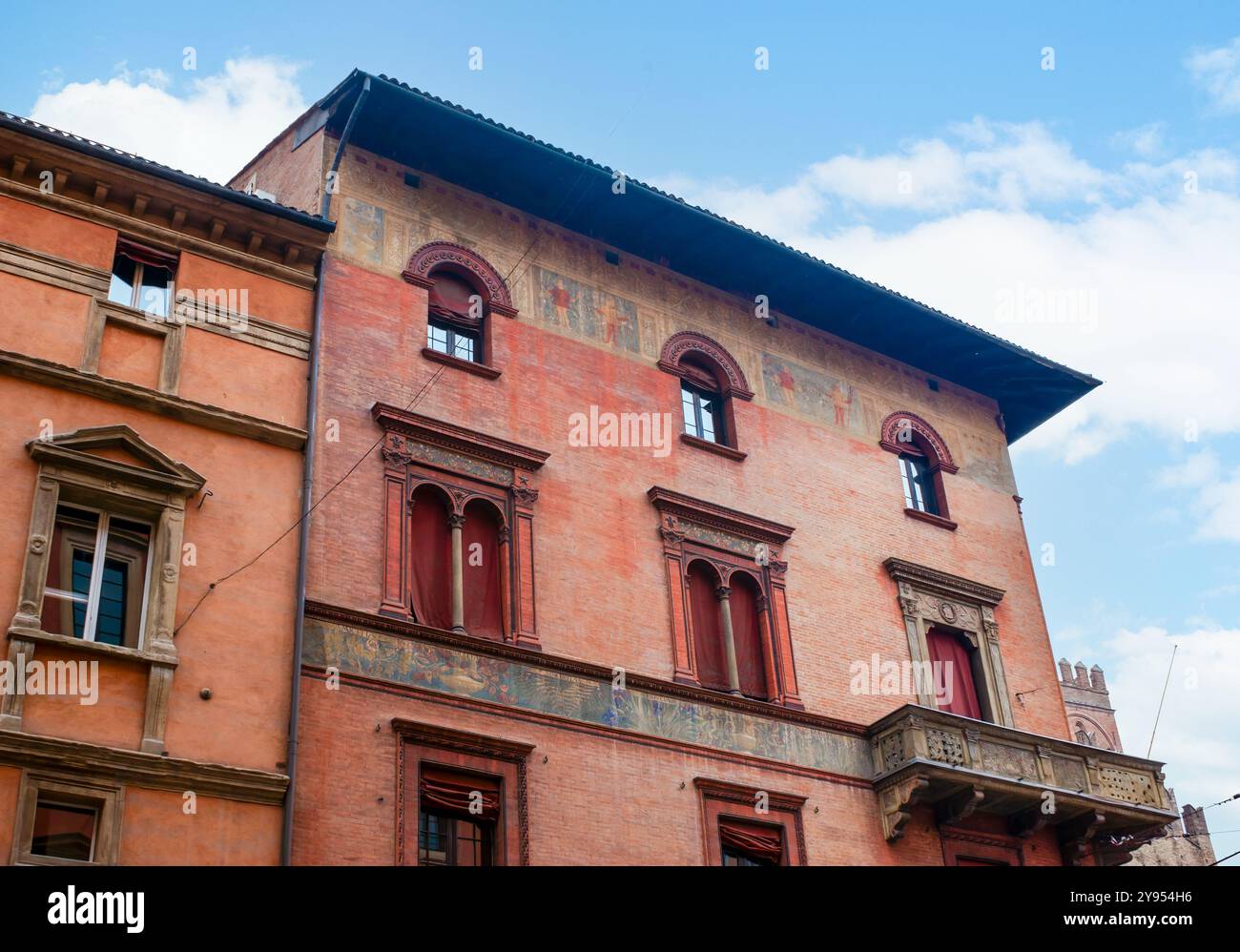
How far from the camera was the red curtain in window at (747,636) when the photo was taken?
20.8m

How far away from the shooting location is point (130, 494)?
15930 mm

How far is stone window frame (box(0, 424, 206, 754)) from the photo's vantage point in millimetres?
14613

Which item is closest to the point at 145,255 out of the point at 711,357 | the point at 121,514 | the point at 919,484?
the point at 121,514

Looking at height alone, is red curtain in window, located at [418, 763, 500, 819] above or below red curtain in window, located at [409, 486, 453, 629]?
below

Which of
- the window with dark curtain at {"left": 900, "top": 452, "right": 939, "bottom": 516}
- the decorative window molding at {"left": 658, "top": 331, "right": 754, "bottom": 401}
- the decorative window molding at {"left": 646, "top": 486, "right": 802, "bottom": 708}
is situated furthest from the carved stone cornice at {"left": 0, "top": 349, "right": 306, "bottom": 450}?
the window with dark curtain at {"left": 900, "top": 452, "right": 939, "bottom": 516}

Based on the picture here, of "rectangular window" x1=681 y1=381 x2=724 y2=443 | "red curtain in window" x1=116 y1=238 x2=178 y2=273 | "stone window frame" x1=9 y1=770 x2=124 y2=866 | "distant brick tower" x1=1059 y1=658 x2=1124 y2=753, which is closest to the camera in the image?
"stone window frame" x1=9 y1=770 x2=124 y2=866

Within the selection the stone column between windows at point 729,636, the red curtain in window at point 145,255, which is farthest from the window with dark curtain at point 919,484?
the red curtain in window at point 145,255

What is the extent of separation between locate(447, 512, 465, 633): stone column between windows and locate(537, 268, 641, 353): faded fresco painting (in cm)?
399

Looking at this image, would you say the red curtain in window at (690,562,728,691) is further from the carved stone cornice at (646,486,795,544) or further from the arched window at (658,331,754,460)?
the arched window at (658,331,754,460)

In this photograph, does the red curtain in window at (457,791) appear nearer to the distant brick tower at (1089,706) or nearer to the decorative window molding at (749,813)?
the decorative window molding at (749,813)

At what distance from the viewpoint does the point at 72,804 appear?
14.1 metres

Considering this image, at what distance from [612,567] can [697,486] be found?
230cm

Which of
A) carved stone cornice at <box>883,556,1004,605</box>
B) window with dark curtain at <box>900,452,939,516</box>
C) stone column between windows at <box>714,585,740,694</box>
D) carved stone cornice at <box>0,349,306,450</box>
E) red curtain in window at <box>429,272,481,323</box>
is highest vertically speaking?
red curtain in window at <box>429,272,481,323</box>
